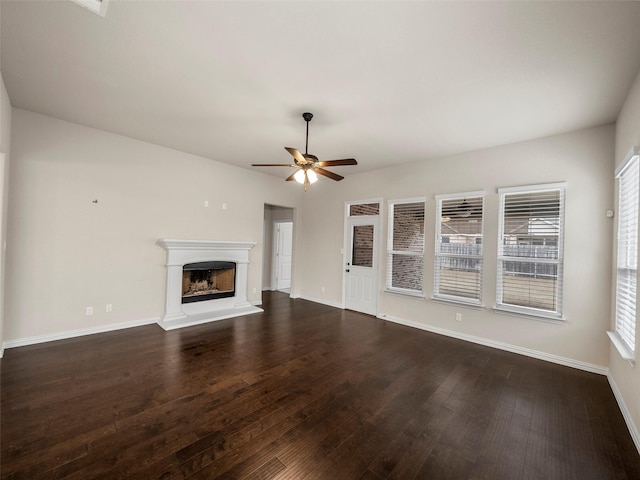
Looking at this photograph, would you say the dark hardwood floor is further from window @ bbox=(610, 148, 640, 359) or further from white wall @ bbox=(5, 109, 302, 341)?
window @ bbox=(610, 148, 640, 359)

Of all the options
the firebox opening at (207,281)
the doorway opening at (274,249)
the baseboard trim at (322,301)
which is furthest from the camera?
the doorway opening at (274,249)

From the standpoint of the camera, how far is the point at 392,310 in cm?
515

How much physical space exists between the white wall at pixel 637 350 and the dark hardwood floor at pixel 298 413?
0.18 m

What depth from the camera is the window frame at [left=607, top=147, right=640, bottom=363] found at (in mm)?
2303

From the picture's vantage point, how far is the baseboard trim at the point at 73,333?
3.42 meters

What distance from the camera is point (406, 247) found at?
506cm

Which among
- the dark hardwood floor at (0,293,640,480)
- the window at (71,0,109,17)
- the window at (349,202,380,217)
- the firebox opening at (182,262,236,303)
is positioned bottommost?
the dark hardwood floor at (0,293,640,480)

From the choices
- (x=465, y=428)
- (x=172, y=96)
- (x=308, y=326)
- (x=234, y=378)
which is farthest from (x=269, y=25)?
(x=308, y=326)

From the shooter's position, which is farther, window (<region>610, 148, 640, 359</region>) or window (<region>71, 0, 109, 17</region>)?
window (<region>610, 148, 640, 359</region>)

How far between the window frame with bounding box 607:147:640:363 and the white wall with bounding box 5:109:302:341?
18.4 ft

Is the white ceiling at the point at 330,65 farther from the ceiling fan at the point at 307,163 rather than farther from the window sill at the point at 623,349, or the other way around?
the window sill at the point at 623,349

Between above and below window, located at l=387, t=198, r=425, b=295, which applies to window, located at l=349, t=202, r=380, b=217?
above

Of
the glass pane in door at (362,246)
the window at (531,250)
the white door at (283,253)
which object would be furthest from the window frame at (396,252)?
the white door at (283,253)

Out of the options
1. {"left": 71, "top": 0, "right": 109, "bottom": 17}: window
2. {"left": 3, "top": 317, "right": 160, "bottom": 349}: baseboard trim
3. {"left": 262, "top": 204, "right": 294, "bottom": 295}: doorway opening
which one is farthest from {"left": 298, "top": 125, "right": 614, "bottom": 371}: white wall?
{"left": 3, "top": 317, "right": 160, "bottom": 349}: baseboard trim
